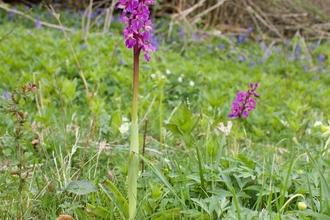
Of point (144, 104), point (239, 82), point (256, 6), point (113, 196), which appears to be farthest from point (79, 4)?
point (113, 196)

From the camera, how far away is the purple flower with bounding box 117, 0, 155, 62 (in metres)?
1.51

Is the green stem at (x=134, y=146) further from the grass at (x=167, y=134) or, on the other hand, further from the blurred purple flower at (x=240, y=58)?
the blurred purple flower at (x=240, y=58)

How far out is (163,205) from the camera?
66.2 inches

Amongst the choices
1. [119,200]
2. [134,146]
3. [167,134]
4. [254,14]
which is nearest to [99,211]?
[119,200]

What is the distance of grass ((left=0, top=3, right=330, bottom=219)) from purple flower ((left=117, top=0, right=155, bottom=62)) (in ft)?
1.56

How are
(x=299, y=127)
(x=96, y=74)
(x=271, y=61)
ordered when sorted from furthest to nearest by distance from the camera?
(x=271, y=61)
(x=96, y=74)
(x=299, y=127)

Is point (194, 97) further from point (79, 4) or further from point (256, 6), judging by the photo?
point (79, 4)

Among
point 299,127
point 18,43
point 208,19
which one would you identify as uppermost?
point 208,19

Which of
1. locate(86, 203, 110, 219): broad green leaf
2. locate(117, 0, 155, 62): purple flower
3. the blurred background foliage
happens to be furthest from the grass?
the blurred background foliage

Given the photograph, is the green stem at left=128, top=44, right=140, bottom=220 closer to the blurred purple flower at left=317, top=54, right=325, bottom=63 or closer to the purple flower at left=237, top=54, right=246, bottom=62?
the purple flower at left=237, top=54, right=246, bottom=62

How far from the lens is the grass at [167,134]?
174 cm

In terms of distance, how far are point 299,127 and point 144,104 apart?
128cm

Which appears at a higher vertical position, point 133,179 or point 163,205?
point 133,179

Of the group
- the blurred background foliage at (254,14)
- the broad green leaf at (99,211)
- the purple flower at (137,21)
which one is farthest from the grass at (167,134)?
the blurred background foliage at (254,14)
